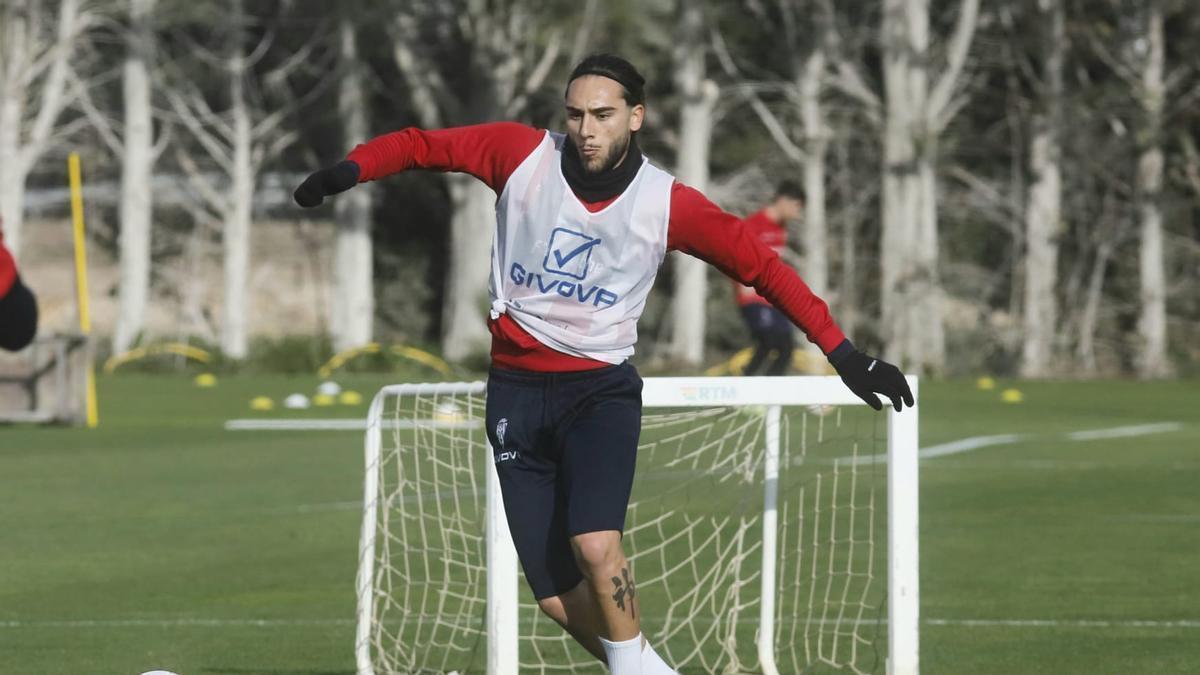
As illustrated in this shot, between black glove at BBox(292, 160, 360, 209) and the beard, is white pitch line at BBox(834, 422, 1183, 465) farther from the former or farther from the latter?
black glove at BBox(292, 160, 360, 209)

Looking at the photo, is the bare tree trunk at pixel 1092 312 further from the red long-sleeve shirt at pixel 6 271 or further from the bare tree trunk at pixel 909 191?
the red long-sleeve shirt at pixel 6 271

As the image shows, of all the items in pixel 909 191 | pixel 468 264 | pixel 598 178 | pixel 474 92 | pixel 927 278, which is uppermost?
pixel 474 92

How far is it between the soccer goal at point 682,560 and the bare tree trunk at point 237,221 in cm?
3233

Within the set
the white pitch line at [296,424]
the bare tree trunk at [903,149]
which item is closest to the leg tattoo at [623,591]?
the white pitch line at [296,424]

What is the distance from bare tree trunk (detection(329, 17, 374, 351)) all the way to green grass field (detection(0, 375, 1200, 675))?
21.0m

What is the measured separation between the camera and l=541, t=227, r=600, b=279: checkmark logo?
5.98 metres

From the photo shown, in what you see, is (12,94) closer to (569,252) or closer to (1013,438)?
(1013,438)

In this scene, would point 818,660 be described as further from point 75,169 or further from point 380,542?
point 75,169

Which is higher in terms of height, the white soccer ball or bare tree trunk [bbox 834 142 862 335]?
bare tree trunk [bbox 834 142 862 335]

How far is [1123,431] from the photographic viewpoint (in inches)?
853

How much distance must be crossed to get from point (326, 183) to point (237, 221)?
39395 mm

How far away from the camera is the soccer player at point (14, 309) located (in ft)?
19.9

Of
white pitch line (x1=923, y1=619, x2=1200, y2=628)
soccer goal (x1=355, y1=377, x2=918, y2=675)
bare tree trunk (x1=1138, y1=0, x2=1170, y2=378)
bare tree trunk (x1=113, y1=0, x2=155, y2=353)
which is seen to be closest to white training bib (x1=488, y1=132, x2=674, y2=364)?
soccer goal (x1=355, y1=377, x2=918, y2=675)

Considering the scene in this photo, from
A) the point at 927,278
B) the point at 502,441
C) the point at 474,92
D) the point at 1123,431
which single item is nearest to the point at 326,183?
the point at 502,441
